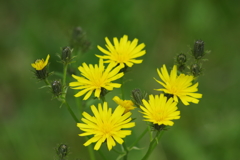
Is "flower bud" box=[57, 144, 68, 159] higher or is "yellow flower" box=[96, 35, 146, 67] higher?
"yellow flower" box=[96, 35, 146, 67]

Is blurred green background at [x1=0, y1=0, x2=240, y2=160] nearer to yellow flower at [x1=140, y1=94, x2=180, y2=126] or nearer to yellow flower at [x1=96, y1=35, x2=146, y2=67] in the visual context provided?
yellow flower at [x1=96, y1=35, x2=146, y2=67]

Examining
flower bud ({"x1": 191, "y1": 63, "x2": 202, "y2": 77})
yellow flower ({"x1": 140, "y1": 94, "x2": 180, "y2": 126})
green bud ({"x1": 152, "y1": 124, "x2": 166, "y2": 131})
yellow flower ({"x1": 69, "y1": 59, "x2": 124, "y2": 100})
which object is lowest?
green bud ({"x1": 152, "y1": 124, "x2": 166, "y2": 131})

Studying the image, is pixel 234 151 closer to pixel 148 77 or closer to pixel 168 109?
pixel 148 77

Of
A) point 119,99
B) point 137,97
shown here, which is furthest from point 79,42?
point 137,97

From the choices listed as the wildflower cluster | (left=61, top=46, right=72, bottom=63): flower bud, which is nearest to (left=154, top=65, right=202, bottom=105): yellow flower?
the wildflower cluster

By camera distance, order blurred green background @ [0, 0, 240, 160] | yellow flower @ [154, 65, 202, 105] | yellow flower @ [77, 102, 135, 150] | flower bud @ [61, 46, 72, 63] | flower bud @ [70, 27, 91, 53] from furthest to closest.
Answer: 1. blurred green background @ [0, 0, 240, 160]
2. flower bud @ [70, 27, 91, 53]
3. flower bud @ [61, 46, 72, 63]
4. yellow flower @ [154, 65, 202, 105]
5. yellow flower @ [77, 102, 135, 150]

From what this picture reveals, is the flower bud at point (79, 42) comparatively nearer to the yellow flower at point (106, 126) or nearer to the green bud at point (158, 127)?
the yellow flower at point (106, 126)

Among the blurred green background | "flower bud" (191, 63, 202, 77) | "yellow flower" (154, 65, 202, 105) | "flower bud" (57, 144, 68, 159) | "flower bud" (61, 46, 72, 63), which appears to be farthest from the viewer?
the blurred green background
